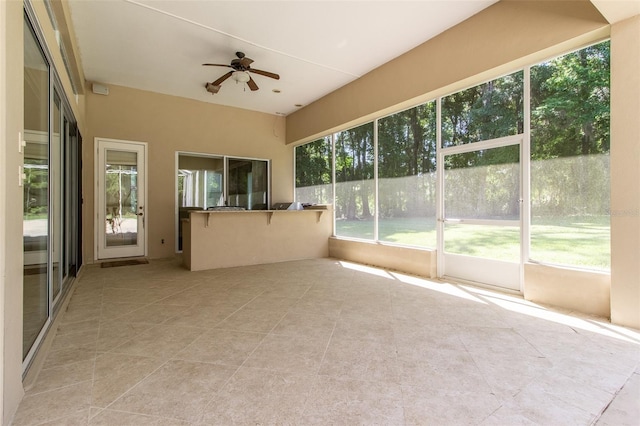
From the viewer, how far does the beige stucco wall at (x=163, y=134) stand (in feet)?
18.5

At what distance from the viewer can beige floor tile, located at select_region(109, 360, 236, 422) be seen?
1.56m

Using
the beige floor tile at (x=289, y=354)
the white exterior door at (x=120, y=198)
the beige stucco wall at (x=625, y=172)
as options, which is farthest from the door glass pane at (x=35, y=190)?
the beige stucco wall at (x=625, y=172)

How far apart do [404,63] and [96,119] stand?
562cm

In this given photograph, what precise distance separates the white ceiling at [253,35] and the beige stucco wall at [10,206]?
2.57 meters

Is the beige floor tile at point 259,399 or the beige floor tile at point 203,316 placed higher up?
the beige floor tile at point 203,316

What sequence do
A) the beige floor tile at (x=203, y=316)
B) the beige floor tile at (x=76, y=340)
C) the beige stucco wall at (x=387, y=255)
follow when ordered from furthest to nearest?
the beige stucco wall at (x=387, y=255) → the beige floor tile at (x=203, y=316) → the beige floor tile at (x=76, y=340)

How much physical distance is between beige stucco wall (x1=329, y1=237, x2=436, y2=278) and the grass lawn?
0.16m

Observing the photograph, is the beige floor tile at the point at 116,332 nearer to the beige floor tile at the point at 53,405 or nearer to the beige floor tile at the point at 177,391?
the beige floor tile at the point at 53,405

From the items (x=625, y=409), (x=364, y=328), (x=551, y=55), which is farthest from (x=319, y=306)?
(x=551, y=55)

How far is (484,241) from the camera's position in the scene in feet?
13.2

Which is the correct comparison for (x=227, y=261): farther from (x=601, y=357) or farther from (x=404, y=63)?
(x=601, y=357)

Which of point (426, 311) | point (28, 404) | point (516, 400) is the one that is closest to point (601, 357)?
point (516, 400)

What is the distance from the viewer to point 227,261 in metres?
5.35

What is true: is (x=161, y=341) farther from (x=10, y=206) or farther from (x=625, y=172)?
(x=625, y=172)
